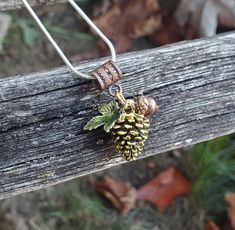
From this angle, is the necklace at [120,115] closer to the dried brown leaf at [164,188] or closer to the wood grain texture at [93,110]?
the wood grain texture at [93,110]

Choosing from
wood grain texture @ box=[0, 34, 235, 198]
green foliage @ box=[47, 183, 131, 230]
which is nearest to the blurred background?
green foliage @ box=[47, 183, 131, 230]

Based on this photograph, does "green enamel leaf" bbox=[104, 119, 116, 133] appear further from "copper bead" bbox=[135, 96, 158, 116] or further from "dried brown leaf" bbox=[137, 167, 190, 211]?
"dried brown leaf" bbox=[137, 167, 190, 211]

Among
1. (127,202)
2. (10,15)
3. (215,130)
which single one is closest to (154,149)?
(215,130)

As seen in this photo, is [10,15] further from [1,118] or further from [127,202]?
[1,118]

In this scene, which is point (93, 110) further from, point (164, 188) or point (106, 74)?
point (164, 188)

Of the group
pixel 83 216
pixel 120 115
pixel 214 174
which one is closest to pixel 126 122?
pixel 120 115
